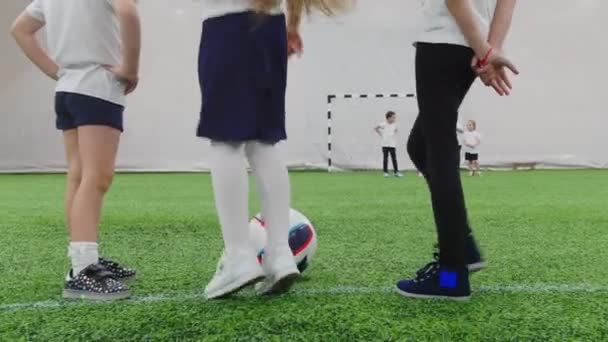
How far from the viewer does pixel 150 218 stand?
15.3 ft

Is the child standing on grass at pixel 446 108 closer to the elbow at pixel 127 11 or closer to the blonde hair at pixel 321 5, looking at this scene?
the blonde hair at pixel 321 5

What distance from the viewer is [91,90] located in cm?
221

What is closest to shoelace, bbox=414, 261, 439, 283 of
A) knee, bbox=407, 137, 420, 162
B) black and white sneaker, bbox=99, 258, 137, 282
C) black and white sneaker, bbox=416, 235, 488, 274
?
black and white sneaker, bbox=416, 235, 488, 274

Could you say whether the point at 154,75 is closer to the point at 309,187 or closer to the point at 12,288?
the point at 309,187

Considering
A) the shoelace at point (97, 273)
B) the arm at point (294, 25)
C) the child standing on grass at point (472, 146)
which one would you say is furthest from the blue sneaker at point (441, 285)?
the child standing on grass at point (472, 146)

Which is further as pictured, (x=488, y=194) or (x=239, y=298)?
(x=488, y=194)

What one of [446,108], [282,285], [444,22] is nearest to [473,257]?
[446,108]

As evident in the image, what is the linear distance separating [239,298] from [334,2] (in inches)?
A: 35.2

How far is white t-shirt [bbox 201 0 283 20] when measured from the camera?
6.23 ft

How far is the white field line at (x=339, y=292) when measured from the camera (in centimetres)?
201

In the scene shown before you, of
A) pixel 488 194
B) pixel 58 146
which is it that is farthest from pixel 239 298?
pixel 58 146

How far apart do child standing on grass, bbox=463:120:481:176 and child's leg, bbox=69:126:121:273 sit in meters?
10.1

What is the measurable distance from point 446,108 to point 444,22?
240 millimetres

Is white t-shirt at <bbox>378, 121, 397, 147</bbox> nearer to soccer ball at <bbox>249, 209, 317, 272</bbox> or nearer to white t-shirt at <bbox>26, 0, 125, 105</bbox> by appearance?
soccer ball at <bbox>249, 209, 317, 272</bbox>
